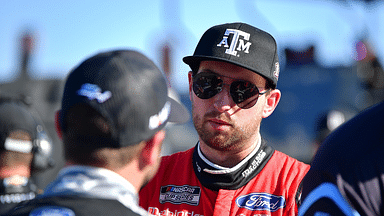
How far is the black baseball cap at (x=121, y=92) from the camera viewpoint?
146cm

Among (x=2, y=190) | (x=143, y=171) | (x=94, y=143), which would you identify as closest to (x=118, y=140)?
(x=94, y=143)

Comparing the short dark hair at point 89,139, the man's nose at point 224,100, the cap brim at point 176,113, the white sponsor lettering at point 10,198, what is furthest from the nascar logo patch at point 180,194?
the white sponsor lettering at point 10,198

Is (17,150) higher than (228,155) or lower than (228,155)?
lower

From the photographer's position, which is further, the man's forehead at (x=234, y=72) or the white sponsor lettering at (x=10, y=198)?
the white sponsor lettering at (x=10, y=198)

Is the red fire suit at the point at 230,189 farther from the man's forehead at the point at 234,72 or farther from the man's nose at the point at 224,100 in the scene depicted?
the man's forehead at the point at 234,72

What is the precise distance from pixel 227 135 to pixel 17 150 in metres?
1.62

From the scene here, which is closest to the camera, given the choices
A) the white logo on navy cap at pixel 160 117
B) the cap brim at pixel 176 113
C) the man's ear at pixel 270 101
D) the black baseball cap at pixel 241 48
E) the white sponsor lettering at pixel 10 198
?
the white logo on navy cap at pixel 160 117

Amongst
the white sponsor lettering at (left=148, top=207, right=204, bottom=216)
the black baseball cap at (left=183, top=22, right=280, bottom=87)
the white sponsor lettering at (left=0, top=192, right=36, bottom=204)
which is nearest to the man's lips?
the black baseball cap at (left=183, top=22, right=280, bottom=87)

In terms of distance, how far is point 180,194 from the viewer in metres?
2.48

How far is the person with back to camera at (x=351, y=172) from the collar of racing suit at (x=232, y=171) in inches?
44.5

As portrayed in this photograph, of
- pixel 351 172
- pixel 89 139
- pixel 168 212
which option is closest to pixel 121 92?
pixel 89 139

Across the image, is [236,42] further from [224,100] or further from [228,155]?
[228,155]

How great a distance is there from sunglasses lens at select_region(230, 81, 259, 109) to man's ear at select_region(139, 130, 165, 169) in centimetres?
103

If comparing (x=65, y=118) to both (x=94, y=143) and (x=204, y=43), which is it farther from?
(x=204, y=43)
